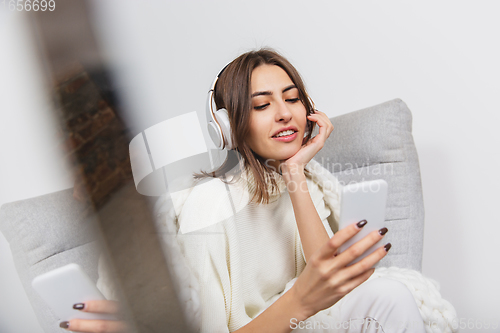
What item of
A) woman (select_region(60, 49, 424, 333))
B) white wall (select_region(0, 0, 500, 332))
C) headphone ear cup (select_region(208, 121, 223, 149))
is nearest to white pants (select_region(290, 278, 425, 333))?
woman (select_region(60, 49, 424, 333))

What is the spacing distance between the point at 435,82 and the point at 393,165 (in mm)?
351

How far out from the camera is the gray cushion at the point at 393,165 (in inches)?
36.3

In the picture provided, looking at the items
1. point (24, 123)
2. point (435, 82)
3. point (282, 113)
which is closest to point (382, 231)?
point (282, 113)

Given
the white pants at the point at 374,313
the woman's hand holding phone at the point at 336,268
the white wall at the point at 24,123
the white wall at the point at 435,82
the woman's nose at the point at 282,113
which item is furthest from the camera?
the white wall at the point at 435,82

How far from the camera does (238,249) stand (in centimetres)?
69

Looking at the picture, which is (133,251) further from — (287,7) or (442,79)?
(442,79)

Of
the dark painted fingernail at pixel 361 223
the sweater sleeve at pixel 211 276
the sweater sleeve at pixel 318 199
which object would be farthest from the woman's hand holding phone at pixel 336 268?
the sweater sleeve at pixel 318 199

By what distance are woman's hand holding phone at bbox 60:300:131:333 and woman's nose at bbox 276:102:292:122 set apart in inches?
19.5

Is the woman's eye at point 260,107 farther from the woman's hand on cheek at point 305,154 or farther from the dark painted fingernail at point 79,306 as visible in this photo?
the dark painted fingernail at point 79,306

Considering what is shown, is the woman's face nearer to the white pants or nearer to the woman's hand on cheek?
the woman's hand on cheek

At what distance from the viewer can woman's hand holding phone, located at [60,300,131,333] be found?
33cm

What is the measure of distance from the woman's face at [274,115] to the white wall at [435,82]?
0.26 meters

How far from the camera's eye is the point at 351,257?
0.47 m

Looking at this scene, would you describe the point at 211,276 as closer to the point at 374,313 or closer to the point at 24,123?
the point at 374,313
